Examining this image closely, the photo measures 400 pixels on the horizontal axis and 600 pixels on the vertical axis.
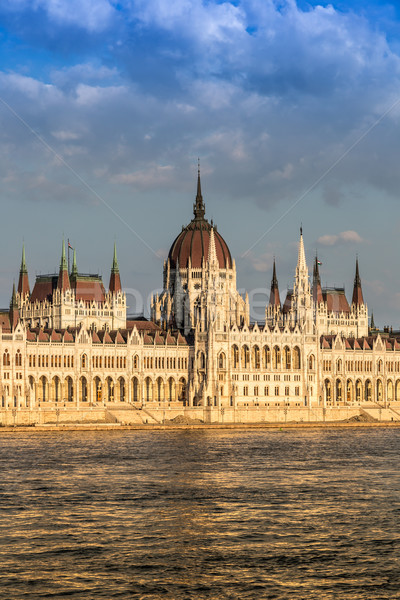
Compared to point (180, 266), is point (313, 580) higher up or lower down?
lower down

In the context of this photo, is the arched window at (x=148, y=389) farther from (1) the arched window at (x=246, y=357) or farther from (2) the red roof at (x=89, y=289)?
(2) the red roof at (x=89, y=289)

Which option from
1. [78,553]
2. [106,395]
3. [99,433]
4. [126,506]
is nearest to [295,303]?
[106,395]

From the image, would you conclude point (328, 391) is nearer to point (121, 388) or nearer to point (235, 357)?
point (235, 357)

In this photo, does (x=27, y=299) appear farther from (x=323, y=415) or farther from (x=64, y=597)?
(x=64, y=597)

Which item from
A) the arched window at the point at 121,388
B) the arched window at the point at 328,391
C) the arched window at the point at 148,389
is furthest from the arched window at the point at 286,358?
the arched window at the point at 121,388

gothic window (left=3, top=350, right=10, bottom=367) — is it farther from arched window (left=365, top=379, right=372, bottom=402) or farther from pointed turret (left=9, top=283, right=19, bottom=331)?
arched window (left=365, top=379, right=372, bottom=402)

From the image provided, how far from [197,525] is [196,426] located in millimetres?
94188

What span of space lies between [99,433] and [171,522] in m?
77.8

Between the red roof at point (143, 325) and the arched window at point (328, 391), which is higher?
the red roof at point (143, 325)

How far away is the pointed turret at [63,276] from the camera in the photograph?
173750mm

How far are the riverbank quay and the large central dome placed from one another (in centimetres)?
3828

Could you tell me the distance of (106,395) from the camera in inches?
6309

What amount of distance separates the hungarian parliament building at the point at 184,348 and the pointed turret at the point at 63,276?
0.64 feet

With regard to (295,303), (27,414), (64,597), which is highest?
(295,303)
